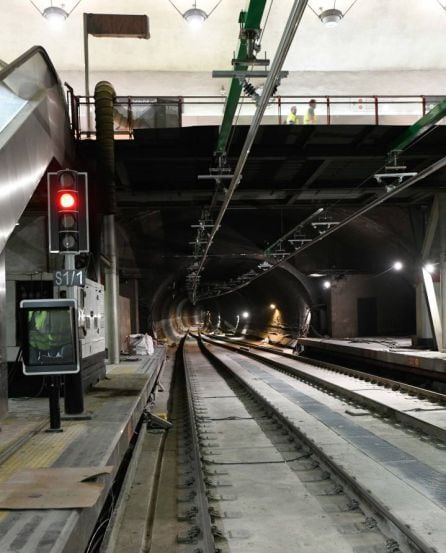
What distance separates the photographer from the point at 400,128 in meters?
11.3

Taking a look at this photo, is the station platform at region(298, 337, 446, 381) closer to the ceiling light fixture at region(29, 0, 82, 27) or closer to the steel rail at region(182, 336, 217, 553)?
the steel rail at region(182, 336, 217, 553)

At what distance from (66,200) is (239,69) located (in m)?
2.80

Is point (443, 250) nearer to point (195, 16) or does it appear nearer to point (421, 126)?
point (421, 126)

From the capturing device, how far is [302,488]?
570cm

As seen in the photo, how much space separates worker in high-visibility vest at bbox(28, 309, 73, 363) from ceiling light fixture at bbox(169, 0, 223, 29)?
49.6 ft

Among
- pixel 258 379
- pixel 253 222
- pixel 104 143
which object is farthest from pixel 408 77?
pixel 104 143

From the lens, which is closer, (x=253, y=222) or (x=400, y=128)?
(x=400, y=128)

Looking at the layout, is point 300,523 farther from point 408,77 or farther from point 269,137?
point 408,77

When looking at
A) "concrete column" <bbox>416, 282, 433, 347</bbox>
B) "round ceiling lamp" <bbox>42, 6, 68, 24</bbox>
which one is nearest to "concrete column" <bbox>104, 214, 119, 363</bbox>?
"round ceiling lamp" <bbox>42, 6, 68, 24</bbox>

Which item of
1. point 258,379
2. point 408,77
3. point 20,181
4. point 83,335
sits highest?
point 408,77

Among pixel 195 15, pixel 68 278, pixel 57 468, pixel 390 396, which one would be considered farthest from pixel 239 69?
pixel 195 15

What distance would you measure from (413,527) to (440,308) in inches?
492

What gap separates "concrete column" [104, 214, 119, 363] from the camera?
1438 cm

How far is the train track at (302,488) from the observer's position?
435cm
